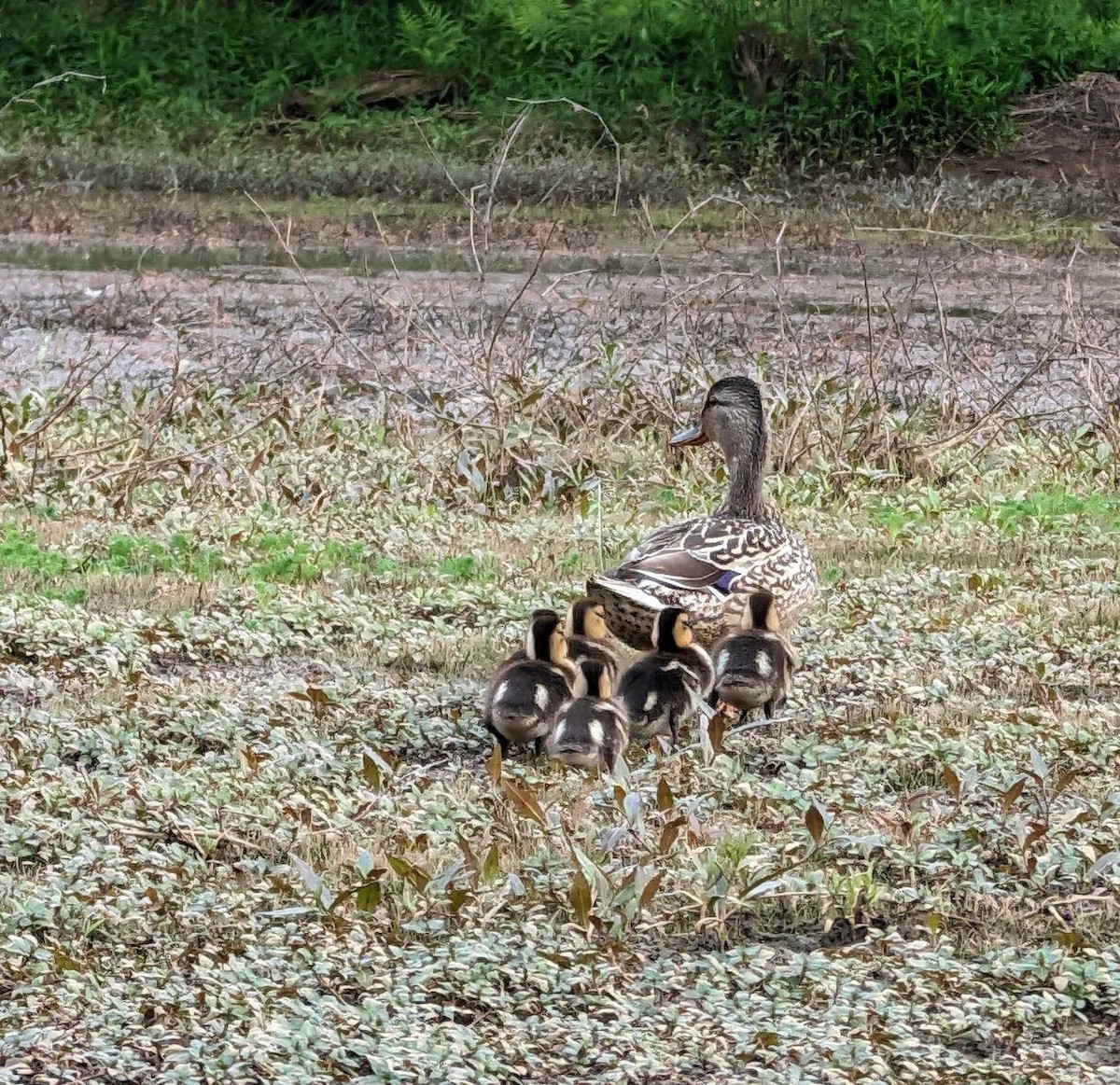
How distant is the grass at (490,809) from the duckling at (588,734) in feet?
0.24

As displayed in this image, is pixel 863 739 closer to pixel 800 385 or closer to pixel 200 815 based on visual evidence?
pixel 200 815

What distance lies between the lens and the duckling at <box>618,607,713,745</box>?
534 cm

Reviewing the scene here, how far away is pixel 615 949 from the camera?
396 centimetres

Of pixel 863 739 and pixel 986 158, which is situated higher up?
pixel 986 158

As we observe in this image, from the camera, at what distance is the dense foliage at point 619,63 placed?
78.0 feet

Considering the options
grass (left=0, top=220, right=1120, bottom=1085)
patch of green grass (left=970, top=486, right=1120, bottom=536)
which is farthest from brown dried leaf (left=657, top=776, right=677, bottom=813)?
patch of green grass (left=970, top=486, right=1120, bottom=536)

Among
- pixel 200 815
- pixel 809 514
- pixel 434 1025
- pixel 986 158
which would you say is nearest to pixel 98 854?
pixel 200 815

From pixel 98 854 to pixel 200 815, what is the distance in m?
0.34

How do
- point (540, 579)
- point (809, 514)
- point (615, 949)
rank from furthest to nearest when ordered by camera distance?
point (809, 514)
point (540, 579)
point (615, 949)

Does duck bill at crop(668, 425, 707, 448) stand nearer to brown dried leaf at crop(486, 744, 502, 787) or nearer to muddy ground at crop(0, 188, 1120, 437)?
muddy ground at crop(0, 188, 1120, 437)

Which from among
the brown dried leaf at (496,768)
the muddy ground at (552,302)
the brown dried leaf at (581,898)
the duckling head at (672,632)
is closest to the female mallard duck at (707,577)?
the duckling head at (672,632)

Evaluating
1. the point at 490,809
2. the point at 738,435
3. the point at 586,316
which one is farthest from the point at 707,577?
the point at 586,316

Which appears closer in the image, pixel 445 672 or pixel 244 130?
pixel 445 672

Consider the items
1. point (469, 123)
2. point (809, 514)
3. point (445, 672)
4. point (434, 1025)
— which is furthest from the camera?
point (469, 123)
